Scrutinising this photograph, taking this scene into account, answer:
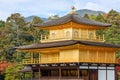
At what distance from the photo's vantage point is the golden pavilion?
45.4 meters

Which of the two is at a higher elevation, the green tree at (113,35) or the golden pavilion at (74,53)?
the green tree at (113,35)

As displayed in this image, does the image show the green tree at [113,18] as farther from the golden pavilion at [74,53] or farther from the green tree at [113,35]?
the golden pavilion at [74,53]

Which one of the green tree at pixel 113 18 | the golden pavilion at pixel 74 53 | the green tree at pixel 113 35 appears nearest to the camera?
the golden pavilion at pixel 74 53

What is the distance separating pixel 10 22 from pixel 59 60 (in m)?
45.7

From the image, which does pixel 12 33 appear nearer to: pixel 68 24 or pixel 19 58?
pixel 19 58

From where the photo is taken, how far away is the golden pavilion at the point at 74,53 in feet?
149

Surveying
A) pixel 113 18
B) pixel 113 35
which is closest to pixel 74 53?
pixel 113 35

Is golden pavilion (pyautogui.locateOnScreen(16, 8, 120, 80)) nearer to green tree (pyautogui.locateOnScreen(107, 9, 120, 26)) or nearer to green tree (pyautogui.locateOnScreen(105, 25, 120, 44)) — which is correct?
green tree (pyautogui.locateOnScreen(105, 25, 120, 44))

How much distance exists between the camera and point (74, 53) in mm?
45438

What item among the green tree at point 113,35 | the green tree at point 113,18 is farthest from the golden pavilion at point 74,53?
the green tree at point 113,18

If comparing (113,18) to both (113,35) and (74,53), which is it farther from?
(74,53)

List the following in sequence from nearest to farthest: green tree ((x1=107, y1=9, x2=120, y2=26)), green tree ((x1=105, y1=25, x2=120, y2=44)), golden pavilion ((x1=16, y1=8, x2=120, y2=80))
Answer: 1. golden pavilion ((x1=16, y1=8, x2=120, y2=80))
2. green tree ((x1=105, y1=25, x2=120, y2=44))
3. green tree ((x1=107, y1=9, x2=120, y2=26))

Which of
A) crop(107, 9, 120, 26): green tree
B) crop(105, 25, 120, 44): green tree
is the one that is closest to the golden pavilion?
crop(105, 25, 120, 44): green tree

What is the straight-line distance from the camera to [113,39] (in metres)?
72.5
